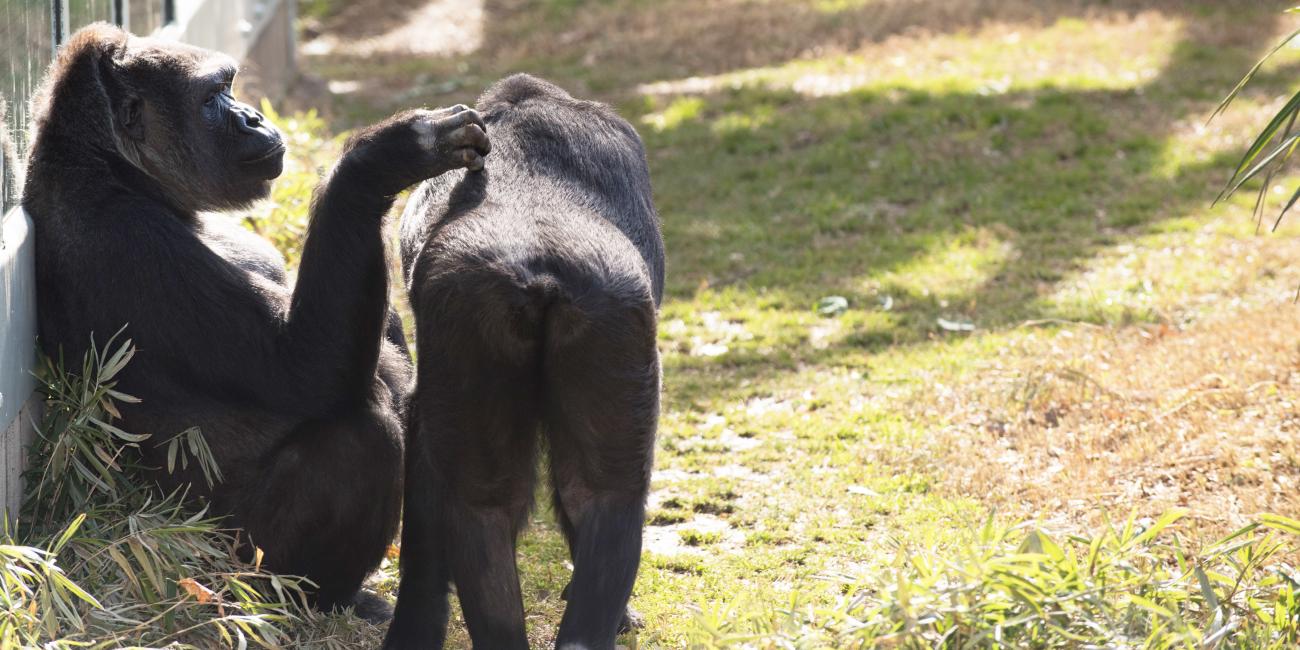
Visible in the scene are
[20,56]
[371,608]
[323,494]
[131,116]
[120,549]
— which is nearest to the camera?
[120,549]

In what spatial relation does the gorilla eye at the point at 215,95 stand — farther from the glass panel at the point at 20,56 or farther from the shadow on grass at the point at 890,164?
the shadow on grass at the point at 890,164

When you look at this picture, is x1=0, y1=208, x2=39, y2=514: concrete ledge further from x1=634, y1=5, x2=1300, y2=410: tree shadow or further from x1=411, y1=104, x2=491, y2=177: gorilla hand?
x1=634, y1=5, x2=1300, y2=410: tree shadow

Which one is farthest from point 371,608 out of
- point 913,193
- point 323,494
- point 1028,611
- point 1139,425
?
point 913,193

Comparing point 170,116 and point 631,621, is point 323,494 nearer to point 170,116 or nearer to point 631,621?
point 631,621

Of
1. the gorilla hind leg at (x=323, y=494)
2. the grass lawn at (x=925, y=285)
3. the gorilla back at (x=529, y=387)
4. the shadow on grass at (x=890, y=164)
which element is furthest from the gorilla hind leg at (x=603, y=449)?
the shadow on grass at (x=890, y=164)

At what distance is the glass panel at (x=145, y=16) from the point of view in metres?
7.06

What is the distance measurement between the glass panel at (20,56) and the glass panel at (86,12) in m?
0.55

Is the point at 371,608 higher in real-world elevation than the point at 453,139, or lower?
lower

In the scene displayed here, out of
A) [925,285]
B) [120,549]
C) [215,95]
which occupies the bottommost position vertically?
[925,285]

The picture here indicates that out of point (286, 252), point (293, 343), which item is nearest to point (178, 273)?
point (293, 343)

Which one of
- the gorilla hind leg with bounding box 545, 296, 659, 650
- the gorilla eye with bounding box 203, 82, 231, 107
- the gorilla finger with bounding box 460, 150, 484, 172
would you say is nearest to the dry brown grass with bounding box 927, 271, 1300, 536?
the gorilla hind leg with bounding box 545, 296, 659, 650

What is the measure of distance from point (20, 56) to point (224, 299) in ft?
4.42

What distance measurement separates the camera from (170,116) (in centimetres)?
385

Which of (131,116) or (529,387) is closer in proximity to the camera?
(529,387)
